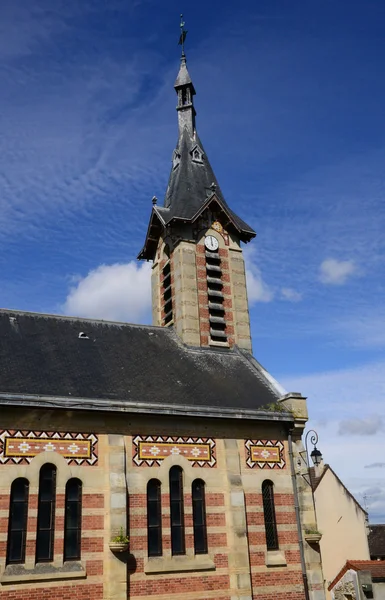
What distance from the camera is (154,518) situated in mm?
16844

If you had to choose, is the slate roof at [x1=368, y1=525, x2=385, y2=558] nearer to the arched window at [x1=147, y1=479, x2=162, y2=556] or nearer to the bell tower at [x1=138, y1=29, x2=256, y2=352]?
the bell tower at [x1=138, y1=29, x2=256, y2=352]

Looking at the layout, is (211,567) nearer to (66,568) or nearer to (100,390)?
(66,568)

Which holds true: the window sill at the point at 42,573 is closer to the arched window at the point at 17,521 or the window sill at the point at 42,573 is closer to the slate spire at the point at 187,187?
the arched window at the point at 17,521

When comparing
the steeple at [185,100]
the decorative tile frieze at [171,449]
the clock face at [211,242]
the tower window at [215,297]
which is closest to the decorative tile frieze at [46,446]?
the decorative tile frieze at [171,449]

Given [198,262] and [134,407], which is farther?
[198,262]

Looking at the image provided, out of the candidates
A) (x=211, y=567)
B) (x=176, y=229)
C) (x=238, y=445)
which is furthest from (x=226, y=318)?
(x=211, y=567)

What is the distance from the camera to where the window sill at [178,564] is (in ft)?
53.0

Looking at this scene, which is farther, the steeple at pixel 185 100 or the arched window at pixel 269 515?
the steeple at pixel 185 100

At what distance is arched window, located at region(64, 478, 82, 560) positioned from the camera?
15547mm

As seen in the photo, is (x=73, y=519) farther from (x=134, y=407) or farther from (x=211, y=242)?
(x=211, y=242)

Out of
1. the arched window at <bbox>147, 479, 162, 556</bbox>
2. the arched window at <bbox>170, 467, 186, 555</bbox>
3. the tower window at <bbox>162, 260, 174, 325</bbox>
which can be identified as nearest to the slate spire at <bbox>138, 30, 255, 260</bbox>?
the tower window at <bbox>162, 260, 174, 325</bbox>

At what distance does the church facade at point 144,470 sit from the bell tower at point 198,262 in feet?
2.84

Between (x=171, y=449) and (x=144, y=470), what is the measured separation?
106 centimetres

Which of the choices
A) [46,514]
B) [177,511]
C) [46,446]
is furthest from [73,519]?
[177,511]
